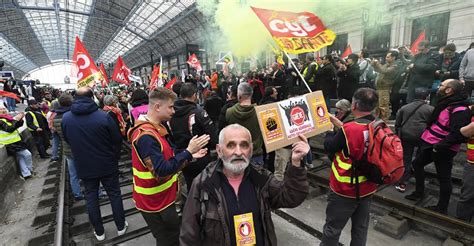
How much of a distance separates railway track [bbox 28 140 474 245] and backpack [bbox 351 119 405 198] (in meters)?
1.71

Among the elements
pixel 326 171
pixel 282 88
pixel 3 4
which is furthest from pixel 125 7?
pixel 326 171

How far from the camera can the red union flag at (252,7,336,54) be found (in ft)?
11.7

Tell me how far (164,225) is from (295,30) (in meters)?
3.08

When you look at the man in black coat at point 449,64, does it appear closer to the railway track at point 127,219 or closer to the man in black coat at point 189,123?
the railway track at point 127,219

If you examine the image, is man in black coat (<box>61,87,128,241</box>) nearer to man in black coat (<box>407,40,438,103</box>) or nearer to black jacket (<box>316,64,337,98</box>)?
black jacket (<box>316,64,337,98</box>)

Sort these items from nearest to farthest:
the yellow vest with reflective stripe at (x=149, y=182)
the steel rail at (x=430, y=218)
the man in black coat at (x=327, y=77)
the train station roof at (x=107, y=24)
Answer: the yellow vest with reflective stripe at (x=149, y=182), the steel rail at (x=430, y=218), the man in black coat at (x=327, y=77), the train station roof at (x=107, y=24)

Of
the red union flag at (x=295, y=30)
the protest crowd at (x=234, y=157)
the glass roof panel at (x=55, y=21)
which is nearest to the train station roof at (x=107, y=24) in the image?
the glass roof panel at (x=55, y=21)

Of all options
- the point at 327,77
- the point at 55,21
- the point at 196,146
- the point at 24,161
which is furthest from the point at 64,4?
the point at 196,146

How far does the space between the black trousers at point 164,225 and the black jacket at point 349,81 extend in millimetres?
6247

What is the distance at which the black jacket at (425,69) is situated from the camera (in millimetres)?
6098

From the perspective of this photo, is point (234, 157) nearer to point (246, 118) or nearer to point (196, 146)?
point (196, 146)

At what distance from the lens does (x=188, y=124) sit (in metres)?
3.47

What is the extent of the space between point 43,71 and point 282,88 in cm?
12420

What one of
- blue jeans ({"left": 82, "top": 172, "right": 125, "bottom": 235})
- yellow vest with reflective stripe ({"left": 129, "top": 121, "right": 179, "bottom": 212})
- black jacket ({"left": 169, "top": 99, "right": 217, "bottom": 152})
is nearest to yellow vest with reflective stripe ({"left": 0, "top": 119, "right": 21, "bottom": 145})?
blue jeans ({"left": 82, "top": 172, "right": 125, "bottom": 235})
